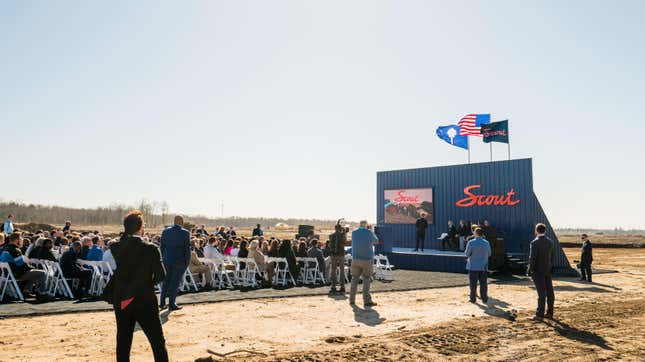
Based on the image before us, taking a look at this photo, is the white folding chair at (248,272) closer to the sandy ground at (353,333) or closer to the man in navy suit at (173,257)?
the sandy ground at (353,333)

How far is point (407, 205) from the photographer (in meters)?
20.6

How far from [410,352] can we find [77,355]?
3603mm

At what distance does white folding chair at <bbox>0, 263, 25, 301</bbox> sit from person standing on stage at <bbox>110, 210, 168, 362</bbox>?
555 centimetres

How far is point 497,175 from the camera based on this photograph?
17.5m

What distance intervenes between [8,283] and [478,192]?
15333 mm

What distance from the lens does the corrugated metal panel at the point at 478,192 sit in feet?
54.0

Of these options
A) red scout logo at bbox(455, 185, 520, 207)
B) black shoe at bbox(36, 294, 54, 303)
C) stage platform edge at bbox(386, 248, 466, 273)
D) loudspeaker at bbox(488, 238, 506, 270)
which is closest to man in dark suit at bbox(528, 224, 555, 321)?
loudspeaker at bbox(488, 238, 506, 270)

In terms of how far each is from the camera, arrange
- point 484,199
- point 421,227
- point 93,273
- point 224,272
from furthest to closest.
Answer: point 421,227
point 484,199
point 224,272
point 93,273

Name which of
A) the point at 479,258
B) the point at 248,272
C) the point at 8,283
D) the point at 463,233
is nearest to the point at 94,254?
the point at 8,283

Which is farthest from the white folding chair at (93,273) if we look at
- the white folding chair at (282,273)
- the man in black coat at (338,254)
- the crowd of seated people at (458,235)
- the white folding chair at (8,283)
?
the crowd of seated people at (458,235)

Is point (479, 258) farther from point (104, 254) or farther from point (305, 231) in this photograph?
point (305, 231)

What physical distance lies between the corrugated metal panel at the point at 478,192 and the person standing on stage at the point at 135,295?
15.2m

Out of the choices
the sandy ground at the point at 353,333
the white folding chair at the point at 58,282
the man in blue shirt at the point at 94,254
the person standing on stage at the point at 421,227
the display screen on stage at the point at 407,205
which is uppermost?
the display screen on stage at the point at 407,205

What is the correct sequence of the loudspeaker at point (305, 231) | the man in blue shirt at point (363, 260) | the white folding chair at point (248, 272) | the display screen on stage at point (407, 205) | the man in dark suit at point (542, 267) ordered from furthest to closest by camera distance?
the loudspeaker at point (305, 231) < the display screen on stage at point (407, 205) < the white folding chair at point (248, 272) < the man in blue shirt at point (363, 260) < the man in dark suit at point (542, 267)
